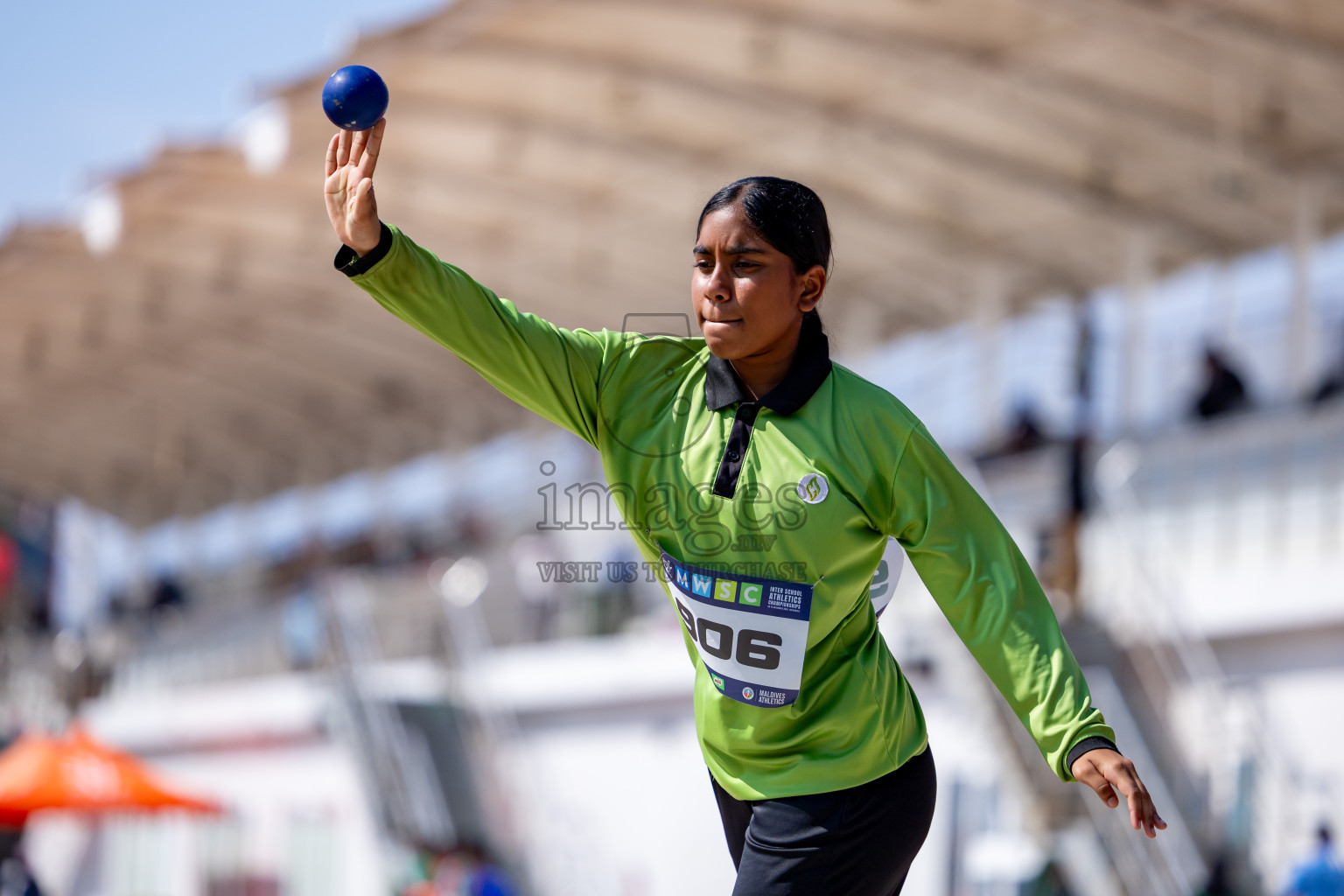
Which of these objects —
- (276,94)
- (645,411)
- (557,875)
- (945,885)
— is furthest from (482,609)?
(645,411)

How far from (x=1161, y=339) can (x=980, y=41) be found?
4.64 m

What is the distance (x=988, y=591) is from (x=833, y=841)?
531 mm

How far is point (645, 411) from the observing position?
3051 mm

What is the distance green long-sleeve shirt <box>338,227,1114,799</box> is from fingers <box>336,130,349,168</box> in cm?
18

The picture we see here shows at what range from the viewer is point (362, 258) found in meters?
2.87

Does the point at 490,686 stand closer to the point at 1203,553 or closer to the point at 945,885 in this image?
the point at 945,885

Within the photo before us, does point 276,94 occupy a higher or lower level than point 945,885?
higher

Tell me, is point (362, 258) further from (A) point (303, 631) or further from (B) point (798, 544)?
(A) point (303, 631)

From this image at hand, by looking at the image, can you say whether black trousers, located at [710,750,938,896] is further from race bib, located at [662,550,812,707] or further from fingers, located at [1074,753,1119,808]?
fingers, located at [1074,753,1119,808]

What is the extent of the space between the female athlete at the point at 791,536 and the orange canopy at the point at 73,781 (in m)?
11.8

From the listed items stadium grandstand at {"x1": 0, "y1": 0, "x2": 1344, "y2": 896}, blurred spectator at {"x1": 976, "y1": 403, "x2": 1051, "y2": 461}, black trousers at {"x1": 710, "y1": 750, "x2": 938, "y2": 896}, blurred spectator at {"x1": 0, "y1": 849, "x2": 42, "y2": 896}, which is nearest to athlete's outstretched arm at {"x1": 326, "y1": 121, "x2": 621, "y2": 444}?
black trousers at {"x1": 710, "y1": 750, "x2": 938, "y2": 896}

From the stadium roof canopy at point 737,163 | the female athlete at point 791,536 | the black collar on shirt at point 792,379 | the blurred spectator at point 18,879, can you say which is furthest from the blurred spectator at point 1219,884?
the blurred spectator at point 18,879

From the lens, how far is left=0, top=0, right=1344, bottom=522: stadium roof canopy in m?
14.8

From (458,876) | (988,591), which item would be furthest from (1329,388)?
(988,591)
